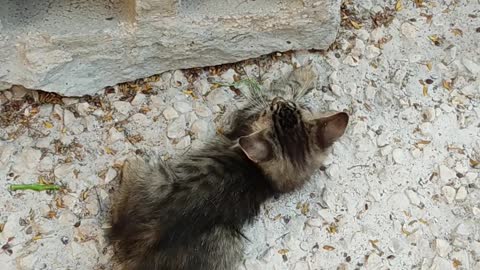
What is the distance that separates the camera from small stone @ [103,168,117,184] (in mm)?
2363

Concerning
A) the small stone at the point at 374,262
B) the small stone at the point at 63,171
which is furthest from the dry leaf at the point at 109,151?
the small stone at the point at 374,262

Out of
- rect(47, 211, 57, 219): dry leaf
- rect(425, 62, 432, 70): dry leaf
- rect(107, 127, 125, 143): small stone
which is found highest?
rect(425, 62, 432, 70): dry leaf

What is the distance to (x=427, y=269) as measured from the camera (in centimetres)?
236

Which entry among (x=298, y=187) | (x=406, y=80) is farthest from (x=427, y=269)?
(x=406, y=80)

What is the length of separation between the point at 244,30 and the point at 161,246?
76 centimetres

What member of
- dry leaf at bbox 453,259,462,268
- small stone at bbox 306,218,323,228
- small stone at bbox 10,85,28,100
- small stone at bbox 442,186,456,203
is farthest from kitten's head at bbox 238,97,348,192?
small stone at bbox 10,85,28,100

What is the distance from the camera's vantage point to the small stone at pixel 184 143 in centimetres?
244

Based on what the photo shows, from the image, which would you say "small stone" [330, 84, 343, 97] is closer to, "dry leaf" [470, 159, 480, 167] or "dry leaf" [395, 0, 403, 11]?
"dry leaf" [395, 0, 403, 11]

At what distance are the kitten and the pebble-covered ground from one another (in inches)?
3.7

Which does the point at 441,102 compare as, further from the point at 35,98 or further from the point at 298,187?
the point at 35,98

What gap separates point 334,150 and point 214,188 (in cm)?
50

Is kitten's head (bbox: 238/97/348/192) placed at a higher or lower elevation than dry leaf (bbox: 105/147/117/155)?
higher

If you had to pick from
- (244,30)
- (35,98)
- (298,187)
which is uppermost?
(244,30)

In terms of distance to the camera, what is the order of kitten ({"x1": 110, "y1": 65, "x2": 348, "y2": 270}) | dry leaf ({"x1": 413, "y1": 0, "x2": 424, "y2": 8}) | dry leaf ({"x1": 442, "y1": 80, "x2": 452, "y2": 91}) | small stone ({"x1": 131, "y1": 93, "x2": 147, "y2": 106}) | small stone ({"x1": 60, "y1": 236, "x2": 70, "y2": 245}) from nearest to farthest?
kitten ({"x1": 110, "y1": 65, "x2": 348, "y2": 270}), small stone ({"x1": 60, "y1": 236, "x2": 70, "y2": 245}), small stone ({"x1": 131, "y1": 93, "x2": 147, "y2": 106}), dry leaf ({"x1": 442, "y1": 80, "x2": 452, "y2": 91}), dry leaf ({"x1": 413, "y1": 0, "x2": 424, "y2": 8})
